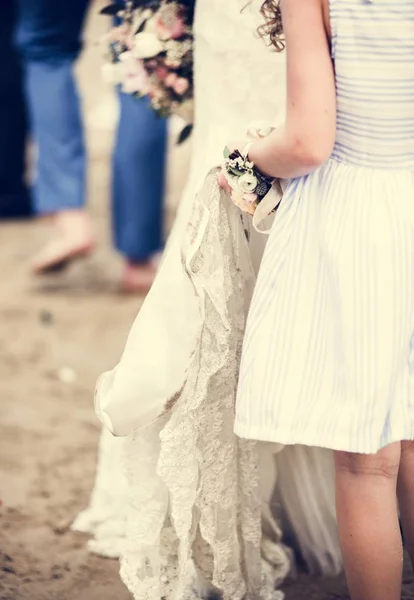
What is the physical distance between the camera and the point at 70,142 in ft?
14.1

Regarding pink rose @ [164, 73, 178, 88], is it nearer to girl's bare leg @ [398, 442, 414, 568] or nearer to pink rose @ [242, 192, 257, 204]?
pink rose @ [242, 192, 257, 204]

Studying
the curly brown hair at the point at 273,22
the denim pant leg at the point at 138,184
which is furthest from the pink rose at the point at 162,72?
the denim pant leg at the point at 138,184

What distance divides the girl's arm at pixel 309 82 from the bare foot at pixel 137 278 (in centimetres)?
272

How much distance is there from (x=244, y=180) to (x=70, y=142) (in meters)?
2.67

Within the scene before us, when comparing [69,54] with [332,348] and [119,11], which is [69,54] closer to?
[119,11]

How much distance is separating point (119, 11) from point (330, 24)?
868mm

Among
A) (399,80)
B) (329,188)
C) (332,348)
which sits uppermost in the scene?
(399,80)

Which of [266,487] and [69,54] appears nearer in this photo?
[266,487]

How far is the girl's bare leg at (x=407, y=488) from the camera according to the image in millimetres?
1840

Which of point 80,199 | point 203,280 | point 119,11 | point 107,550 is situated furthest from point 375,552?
point 80,199

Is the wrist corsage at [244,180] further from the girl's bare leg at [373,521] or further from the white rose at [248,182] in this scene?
the girl's bare leg at [373,521]

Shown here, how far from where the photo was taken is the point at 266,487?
214 cm

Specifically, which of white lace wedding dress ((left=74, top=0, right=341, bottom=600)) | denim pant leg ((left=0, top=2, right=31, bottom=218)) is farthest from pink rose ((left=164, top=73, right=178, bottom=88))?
denim pant leg ((left=0, top=2, right=31, bottom=218))

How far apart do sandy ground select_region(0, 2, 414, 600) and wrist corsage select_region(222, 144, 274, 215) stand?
2.90 feet
